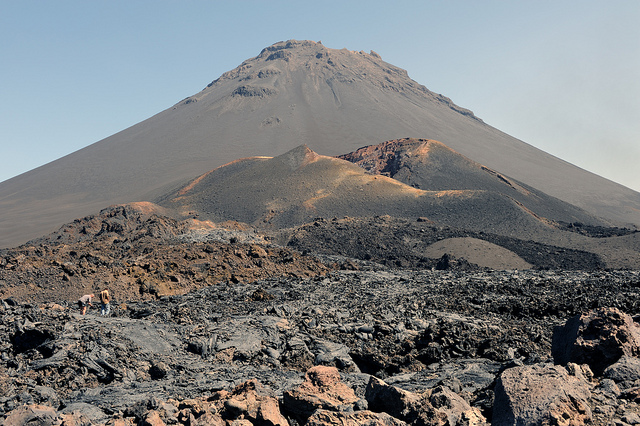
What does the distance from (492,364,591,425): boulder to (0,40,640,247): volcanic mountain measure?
67527 mm

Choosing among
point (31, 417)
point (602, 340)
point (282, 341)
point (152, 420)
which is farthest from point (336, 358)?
point (31, 417)

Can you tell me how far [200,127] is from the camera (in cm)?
11944

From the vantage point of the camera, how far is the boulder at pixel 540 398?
210 inches

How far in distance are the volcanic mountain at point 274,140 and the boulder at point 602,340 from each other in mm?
66811

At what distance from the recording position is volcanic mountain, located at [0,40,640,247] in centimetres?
9131

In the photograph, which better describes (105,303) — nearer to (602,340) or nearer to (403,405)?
(403,405)

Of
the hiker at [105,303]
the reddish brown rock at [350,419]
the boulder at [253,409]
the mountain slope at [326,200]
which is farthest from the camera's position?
the mountain slope at [326,200]

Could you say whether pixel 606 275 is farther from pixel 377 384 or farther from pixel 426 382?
pixel 377 384

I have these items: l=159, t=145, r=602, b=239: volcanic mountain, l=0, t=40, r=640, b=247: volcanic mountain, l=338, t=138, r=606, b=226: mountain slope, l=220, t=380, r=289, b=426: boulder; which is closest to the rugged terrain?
l=220, t=380, r=289, b=426: boulder

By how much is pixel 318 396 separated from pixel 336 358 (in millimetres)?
5061

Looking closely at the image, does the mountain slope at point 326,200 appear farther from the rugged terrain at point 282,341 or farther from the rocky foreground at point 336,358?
the rocky foreground at point 336,358

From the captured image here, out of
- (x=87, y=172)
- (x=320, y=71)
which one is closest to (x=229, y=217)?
(x=87, y=172)

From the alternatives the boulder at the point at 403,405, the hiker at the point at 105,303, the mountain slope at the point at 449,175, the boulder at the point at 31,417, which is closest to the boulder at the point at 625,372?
the boulder at the point at 403,405

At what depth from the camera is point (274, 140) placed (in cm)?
11025
